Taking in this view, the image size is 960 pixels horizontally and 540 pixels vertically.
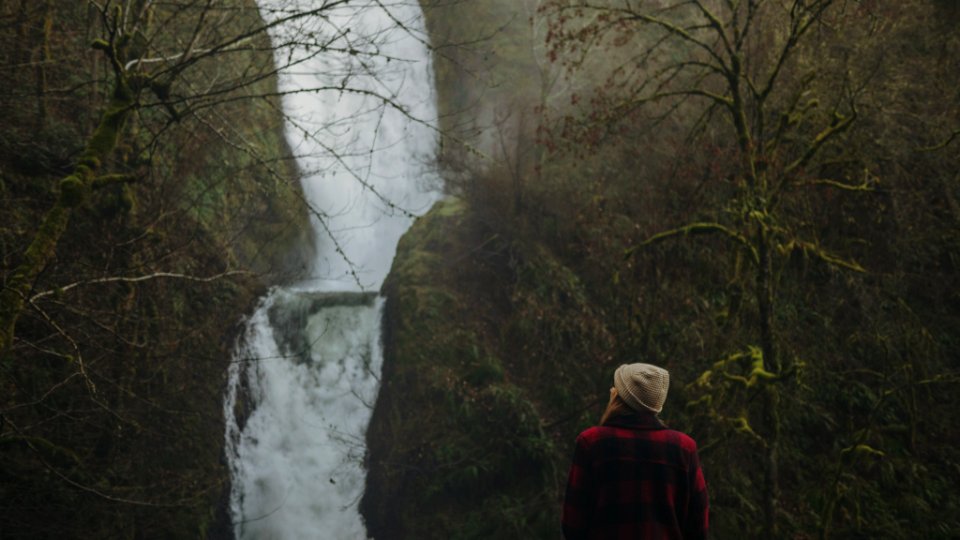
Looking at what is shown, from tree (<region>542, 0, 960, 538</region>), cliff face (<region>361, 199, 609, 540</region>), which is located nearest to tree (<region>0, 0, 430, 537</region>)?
cliff face (<region>361, 199, 609, 540</region>)

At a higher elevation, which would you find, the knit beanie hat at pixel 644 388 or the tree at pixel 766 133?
the tree at pixel 766 133

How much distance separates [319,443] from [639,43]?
36.6 feet

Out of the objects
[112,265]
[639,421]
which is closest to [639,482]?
[639,421]

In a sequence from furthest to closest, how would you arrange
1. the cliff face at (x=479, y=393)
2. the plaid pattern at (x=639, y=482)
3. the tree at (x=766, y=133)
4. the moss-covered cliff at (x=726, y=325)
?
the cliff face at (x=479, y=393) → the moss-covered cliff at (x=726, y=325) → the tree at (x=766, y=133) → the plaid pattern at (x=639, y=482)

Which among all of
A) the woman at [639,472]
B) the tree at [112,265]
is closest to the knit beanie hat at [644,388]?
the woman at [639,472]

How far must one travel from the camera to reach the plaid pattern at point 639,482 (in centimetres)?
269

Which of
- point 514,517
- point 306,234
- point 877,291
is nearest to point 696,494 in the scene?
point 877,291

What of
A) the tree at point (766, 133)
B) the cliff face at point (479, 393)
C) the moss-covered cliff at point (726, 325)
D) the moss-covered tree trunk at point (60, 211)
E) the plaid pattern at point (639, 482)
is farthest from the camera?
the cliff face at point (479, 393)

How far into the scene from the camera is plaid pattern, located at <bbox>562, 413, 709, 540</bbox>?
2.69 metres

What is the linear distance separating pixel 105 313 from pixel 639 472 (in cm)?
565

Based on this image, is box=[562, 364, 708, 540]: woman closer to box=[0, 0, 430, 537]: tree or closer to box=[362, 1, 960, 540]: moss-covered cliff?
box=[0, 0, 430, 537]: tree

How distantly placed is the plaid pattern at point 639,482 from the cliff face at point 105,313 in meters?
3.05

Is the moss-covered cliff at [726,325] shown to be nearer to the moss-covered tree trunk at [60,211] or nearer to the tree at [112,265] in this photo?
the tree at [112,265]

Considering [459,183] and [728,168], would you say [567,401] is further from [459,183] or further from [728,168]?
[459,183]
